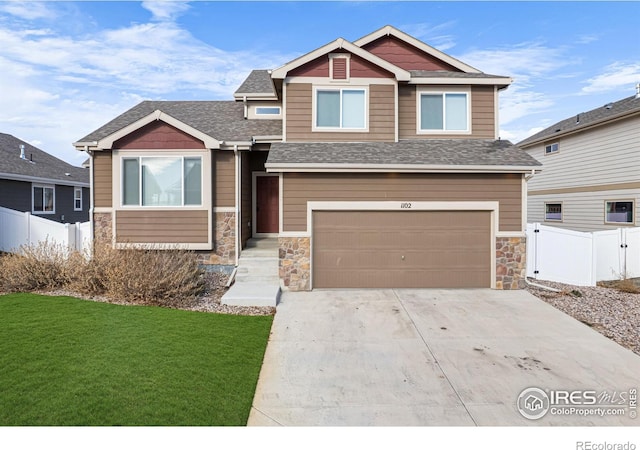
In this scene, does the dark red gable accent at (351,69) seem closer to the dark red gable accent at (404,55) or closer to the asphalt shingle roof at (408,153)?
the asphalt shingle roof at (408,153)

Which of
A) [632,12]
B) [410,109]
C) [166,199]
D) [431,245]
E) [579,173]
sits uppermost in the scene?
[632,12]

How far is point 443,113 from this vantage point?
434 inches

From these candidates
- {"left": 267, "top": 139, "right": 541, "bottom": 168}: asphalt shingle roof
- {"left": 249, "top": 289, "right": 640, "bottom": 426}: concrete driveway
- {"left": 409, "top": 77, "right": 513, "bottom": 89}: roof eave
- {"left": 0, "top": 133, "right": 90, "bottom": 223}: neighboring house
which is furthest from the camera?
{"left": 0, "top": 133, "right": 90, "bottom": 223}: neighboring house

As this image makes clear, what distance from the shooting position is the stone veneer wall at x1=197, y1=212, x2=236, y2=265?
10500 millimetres

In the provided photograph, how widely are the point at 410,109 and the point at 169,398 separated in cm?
1018

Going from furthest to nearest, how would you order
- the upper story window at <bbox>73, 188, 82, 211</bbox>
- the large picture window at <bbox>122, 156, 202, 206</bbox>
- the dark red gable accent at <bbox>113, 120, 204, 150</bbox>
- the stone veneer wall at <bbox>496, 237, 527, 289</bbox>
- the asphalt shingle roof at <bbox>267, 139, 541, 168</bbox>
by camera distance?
the upper story window at <bbox>73, 188, 82, 211</bbox>, the large picture window at <bbox>122, 156, 202, 206</bbox>, the dark red gable accent at <bbox>113, 120, 204, 150</bbox>, the stone veneer wall at <bbox>496, 237, 527, 289</bbox>, the asphalt shingle roof at <bbox>267, 139, 541, 168</bbox>

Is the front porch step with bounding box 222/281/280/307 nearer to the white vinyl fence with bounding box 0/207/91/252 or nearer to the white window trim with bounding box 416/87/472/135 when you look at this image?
the white vinyl fence with bounding box 0/207/91/252

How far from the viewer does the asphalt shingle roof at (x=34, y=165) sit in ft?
54.3

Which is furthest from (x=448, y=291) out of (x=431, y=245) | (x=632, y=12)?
(x=632, y=12)

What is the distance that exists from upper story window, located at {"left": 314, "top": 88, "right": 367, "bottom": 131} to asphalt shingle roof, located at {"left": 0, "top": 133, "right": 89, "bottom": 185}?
1501cm

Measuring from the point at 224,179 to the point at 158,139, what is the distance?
7.27 ft

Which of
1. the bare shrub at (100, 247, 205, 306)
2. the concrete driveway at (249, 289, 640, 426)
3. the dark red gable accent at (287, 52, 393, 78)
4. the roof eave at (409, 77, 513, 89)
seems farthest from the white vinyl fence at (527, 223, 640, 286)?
the bare shrub at (100, 247, 205, 306)
